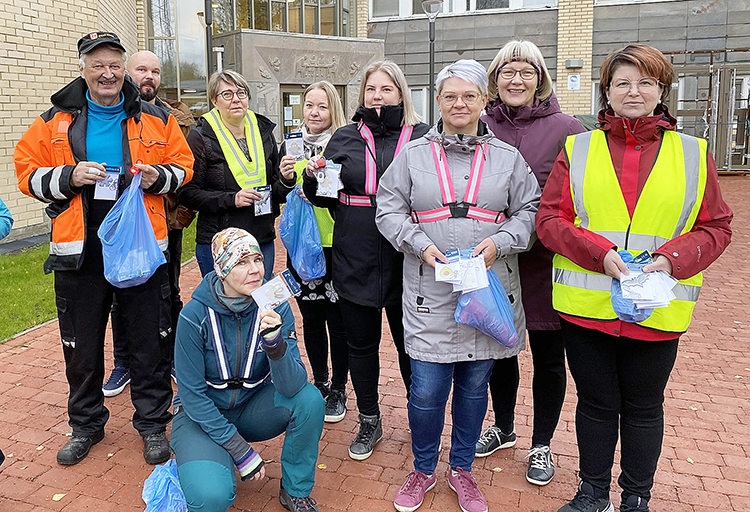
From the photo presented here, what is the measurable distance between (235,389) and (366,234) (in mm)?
1147

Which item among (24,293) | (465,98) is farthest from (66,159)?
(24,293)

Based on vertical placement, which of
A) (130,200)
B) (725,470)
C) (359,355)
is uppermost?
(130,200)

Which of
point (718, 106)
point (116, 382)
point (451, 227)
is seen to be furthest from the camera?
point (718, 106)

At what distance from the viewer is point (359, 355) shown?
4.06 m

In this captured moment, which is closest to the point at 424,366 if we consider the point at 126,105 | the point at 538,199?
the point at 538,199

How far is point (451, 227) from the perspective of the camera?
3.33 meters

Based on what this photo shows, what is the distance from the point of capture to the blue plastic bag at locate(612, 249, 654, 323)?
2.88 m

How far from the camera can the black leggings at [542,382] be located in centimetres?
376

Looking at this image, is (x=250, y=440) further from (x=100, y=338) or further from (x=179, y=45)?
(x=179, y=45)

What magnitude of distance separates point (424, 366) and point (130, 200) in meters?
1.95

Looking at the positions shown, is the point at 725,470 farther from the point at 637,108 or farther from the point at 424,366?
the point at 637,108

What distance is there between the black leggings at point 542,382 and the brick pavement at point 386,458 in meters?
0.31

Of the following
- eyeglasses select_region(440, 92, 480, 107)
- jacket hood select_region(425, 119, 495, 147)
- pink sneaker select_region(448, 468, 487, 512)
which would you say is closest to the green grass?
pink sneaker select_region(448, 468, 487, 512)

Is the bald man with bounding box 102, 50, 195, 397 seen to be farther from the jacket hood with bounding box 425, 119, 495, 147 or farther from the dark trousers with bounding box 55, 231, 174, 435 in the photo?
the jacket hood with bounding box 425, 119, 495, 147
